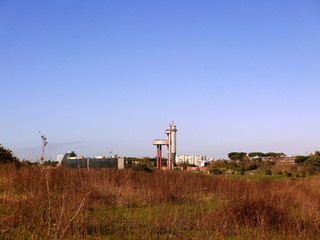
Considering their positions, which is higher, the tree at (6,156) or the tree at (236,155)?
the tree at (6,156)

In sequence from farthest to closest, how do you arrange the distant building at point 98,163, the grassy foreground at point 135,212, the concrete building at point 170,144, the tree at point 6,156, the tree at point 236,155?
the tree at point 236,155
the concrete building at point 170,144
the distant building at point 98,163
the tree at point 6,156
the grassy foreground at point 135,212

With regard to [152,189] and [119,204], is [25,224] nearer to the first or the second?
[119,204]

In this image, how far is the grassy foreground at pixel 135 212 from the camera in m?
4.57

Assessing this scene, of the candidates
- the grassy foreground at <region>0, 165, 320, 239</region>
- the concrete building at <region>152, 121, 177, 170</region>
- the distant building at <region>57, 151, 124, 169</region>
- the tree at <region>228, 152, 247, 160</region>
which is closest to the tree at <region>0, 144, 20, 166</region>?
the distant building at <region>57, 151, 124, 169</region>

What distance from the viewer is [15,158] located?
1352 cm

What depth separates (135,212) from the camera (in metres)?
6.81

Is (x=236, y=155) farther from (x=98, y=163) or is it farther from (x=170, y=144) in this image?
(x=98, y=163)

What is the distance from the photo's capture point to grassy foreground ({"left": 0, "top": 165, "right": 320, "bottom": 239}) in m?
4.57

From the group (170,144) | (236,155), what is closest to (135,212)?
(170,144)

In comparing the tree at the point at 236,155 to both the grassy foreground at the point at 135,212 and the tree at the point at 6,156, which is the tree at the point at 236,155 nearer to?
the grassy foreground at the point at 135,212

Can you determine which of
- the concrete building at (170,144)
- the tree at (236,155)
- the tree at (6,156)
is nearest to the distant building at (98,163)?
the tree at (6,156)

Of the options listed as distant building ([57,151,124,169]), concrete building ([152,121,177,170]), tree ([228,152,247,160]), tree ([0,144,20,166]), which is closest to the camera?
tree ([0,144,20,166])

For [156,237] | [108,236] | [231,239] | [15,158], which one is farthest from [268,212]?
[15,158]

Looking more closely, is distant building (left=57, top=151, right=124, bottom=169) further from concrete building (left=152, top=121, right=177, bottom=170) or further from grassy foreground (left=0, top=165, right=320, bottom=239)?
concrete building (left=152, top=121, right=177, bottom=170)
